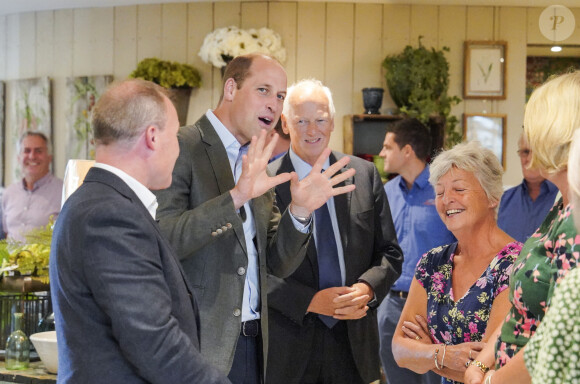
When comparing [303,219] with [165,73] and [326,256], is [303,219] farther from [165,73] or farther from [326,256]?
[165,73]

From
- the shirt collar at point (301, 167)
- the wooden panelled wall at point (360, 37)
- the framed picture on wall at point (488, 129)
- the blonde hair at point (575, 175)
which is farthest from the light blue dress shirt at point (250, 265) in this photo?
the framed picture on wall at point (488, 129)

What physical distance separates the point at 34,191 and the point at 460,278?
414cm

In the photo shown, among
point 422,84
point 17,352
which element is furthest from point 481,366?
point 422,84

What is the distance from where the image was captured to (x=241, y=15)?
609 cm

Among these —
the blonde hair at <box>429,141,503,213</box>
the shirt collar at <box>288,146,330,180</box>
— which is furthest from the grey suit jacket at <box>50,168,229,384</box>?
the shirt collar at <box>288,146,330,180</box>

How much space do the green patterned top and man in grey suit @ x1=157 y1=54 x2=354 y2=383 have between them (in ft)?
2.93

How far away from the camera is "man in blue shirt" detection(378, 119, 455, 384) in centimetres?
371

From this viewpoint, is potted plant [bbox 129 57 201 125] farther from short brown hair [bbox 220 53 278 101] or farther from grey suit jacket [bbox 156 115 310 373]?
grey suit jacket [bbox 156 115 310 373]

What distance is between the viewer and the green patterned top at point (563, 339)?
4.04ft

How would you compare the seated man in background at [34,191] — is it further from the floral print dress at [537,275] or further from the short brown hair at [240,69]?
the floral print dress at [537,275]

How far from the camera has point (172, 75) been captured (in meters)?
5.89

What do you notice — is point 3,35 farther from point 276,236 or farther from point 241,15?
point 276,236

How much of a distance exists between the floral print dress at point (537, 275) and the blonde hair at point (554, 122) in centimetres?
12

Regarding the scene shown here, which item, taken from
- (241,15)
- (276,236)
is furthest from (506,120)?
(276,236)
